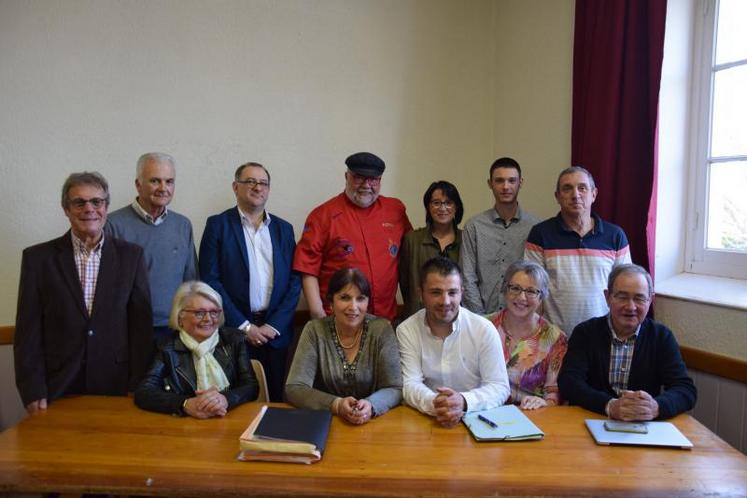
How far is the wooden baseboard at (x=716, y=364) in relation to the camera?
226 centimetres

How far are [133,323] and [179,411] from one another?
594mm

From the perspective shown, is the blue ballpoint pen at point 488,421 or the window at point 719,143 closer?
the blue ballpoint pen at point 488,421

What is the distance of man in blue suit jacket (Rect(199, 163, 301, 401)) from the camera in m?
2.64

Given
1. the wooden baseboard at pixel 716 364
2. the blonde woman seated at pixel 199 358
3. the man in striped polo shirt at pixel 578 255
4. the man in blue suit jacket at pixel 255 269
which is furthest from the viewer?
the man in blue suit jacket at pixel 255 269

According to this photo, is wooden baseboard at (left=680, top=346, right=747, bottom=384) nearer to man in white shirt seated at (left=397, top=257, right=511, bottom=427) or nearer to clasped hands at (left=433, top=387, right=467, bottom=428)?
man in white shirt seated at (left=397, top=257, right=511, bottom=427)

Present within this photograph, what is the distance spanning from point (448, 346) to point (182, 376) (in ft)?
3.49

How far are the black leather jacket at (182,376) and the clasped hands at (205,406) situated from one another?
0.14 feet

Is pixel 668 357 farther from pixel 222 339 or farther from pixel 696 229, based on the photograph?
pixel 222 339

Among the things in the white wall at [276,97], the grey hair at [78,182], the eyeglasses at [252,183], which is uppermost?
the white wall at [276,97]

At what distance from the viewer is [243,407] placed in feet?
6.20

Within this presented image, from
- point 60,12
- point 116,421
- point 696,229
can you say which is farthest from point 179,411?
point 696,229

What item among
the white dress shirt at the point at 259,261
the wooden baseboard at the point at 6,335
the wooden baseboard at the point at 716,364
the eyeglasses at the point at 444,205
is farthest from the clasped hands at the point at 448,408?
the wooden baseboard at the point at 6,335

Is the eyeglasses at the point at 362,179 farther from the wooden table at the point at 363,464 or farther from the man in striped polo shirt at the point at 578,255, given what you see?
the wooden table at the point at 363,464

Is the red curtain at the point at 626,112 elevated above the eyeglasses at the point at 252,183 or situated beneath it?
elevated above
